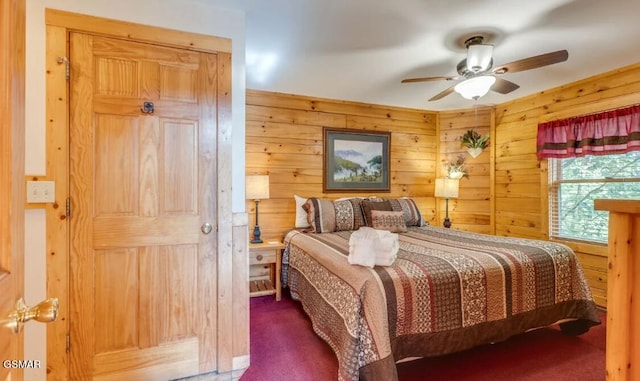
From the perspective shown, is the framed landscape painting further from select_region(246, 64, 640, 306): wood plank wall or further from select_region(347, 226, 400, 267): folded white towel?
select_region(347, 226, 400, 267): folded white towel

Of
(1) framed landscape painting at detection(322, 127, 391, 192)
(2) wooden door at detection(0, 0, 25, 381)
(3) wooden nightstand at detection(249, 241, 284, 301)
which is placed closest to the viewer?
(2) wooden door at detection(0, 0, 25, 381)

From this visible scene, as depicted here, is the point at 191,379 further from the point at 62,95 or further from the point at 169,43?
the point at 169,43

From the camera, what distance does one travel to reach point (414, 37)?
2.30 metres

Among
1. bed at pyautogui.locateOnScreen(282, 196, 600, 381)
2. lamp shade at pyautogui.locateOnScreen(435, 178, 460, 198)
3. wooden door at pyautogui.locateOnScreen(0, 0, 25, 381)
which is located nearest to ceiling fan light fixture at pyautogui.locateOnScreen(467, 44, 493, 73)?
bed at pyautogui.locateOnScreen(282, 196, 600, 381)

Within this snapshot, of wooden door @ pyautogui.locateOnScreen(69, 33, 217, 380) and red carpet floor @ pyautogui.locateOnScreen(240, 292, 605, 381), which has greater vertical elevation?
wooden door @ pyautogui.locateOnScreen(69, 33, 217, 380)

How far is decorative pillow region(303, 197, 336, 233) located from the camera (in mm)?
3242

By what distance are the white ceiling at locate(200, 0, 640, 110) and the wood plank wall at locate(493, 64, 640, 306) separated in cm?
16

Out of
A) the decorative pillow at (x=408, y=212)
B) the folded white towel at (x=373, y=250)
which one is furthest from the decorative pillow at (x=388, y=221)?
the folded white towel at (x=373, y=250)

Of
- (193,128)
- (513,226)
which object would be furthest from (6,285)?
(513,226)

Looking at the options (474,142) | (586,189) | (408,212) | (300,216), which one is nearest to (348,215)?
(300,216)

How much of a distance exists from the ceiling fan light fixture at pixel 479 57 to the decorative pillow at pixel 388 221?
1594 mm

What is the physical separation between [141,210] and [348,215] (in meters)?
2.11

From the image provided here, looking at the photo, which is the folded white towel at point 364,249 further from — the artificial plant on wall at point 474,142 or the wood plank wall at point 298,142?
the artificial plant on wall at point 474,142

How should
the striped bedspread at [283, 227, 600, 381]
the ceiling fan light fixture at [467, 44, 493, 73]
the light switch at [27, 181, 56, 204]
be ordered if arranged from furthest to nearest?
the ceiling fan light fixture at [467, 44, 493, 73]
the striped bedspread at [283, 227, 600, 381]
the light switch at [27, 181, 56, 204]
